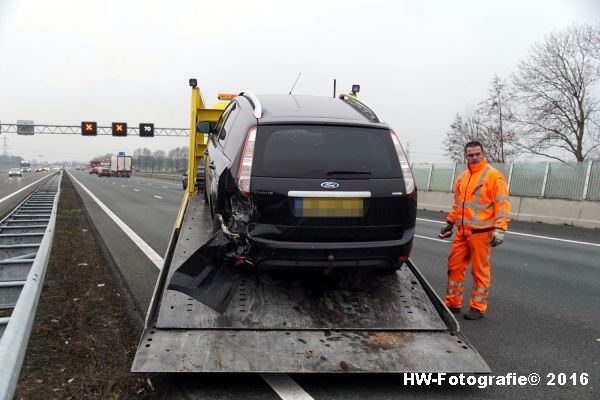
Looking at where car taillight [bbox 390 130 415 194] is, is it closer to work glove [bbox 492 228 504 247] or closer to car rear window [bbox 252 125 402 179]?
car rear window [bbox 252 125 402 179]

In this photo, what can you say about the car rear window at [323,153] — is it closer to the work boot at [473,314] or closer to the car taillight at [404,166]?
the car taillight at [404,166]

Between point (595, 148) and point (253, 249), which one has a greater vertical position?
point (595, 148)

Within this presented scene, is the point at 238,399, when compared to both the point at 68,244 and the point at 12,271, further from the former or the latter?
the point at 68,244

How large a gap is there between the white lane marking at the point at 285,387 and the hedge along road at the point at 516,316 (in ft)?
0.06

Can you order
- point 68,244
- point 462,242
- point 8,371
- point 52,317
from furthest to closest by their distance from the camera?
point 68,244 < point 462,242 < point 52,317 < point 8,371

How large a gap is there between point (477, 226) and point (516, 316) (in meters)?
1.06

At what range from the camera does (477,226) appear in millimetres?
4781

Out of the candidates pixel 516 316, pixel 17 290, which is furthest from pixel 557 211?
pixel 17 290

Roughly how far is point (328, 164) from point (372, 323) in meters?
1.27

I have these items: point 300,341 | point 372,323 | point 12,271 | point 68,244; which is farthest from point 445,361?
point 68,244

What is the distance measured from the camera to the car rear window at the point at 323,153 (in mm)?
3592

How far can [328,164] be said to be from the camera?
11.9 feet

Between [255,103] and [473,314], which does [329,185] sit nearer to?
[255,103]

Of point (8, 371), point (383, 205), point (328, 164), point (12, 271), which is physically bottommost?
point (12, 271)
